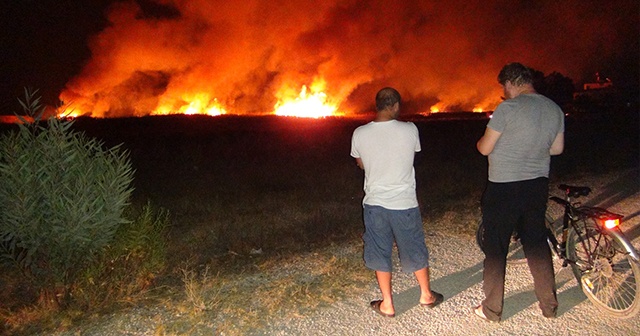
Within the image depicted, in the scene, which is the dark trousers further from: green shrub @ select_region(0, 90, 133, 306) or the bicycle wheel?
green shrub @ select_region(0, 90, 133, 306)

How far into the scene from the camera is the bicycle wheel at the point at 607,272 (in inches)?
145

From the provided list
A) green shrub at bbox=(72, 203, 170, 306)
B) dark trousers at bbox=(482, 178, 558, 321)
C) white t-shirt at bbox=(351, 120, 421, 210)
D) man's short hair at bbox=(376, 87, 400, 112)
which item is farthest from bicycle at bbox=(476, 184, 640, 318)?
green shrub at bbox=(72, 203, 170, 306)

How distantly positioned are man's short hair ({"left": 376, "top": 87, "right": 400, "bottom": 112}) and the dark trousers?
1013 millimetres

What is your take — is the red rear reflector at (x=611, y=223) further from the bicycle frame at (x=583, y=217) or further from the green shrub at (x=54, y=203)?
the green shrub at (x=54, y=203)

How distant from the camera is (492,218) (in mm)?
3703

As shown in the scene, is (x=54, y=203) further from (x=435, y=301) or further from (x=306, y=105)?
(x=306, y=105)

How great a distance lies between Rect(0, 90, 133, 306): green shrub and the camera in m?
4.25

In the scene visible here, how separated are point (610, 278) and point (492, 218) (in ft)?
3.80

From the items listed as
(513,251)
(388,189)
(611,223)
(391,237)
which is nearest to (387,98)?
(388,189)

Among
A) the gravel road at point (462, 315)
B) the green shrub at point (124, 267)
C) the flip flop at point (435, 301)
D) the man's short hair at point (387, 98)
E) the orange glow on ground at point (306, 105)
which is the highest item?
the orange glow on ground at point (306, 105)

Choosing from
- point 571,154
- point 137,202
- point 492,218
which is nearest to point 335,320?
point 492,218

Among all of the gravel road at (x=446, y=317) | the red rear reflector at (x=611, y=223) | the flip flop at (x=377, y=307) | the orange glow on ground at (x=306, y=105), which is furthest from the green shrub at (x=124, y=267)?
the orange glow on ground at (x=306, y=105)

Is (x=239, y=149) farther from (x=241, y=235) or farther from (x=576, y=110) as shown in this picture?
(x=576, y=110)

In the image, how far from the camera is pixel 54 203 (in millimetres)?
4270
